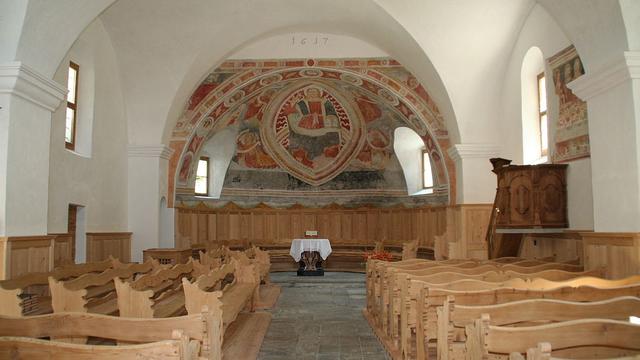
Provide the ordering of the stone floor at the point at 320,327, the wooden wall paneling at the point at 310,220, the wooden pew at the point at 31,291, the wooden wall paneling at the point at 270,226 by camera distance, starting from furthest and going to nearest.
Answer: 1. the wooden wall paneling at the point at 310,220
2. the wooden wall paneling at the point at 270,226
3. the stone floor at the point at 320,327
4. the wooden pew at the point at 31,291

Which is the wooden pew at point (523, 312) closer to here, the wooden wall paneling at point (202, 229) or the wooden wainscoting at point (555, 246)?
the wooden wainscoting at point (555, 246)

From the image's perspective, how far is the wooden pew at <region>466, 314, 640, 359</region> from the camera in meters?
3.11

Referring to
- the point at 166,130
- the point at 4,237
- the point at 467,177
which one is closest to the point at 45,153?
the point at 4,237

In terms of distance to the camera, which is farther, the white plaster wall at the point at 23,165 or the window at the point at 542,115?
the window at the point at 542,115

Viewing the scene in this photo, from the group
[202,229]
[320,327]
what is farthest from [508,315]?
[202,229]

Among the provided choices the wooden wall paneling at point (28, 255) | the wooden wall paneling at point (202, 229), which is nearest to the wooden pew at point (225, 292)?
the wooden wall paneling at point (28, 255)

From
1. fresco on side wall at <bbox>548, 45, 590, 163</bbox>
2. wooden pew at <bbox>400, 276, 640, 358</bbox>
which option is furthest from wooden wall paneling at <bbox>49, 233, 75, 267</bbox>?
fresco on side wall at <bbox>548, 45, 590, 163</bbox>

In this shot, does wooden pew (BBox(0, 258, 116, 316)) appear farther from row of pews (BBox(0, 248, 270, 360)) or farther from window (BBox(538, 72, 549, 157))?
window (BBox(538, 72, 549, 157))

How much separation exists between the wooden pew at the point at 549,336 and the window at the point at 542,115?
9640 millimetres

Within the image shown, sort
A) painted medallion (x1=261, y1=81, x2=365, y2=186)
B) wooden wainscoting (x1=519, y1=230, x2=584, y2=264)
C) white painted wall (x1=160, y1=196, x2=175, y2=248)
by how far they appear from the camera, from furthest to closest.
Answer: painted medallion (x1=261, y1=81, x2=365, y2=186) < white painted wall (x1=160, y1=196, x2=175, y2=248) < wooden wainscoting (x1=519, y1=230, x2=584, y2=264)

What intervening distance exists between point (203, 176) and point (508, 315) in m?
16.3

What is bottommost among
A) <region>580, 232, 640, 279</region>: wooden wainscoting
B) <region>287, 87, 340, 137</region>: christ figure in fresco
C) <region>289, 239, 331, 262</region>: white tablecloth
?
<region>289, 239, 331, 262</region>: white tablecloth

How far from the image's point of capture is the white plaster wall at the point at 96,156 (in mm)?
10461

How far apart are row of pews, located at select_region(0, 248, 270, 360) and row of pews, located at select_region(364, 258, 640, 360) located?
5.60 feet
